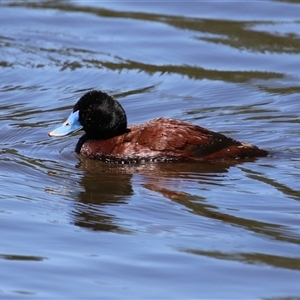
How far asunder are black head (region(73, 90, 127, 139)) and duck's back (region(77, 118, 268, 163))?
29 cm

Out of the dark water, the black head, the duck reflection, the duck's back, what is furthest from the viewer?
the black head

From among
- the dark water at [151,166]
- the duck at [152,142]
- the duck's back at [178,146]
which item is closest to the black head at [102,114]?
the duck at [152,142]

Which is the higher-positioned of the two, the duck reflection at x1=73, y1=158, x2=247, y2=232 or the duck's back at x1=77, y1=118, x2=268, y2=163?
the duck's back at x1=77, y1=118, x2=268, y2=163

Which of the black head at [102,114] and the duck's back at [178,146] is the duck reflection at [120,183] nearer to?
the duck's back at [178,146]

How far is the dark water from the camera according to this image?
6.27 meters

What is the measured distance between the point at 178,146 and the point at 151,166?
32cm

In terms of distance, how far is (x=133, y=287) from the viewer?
6043 mm

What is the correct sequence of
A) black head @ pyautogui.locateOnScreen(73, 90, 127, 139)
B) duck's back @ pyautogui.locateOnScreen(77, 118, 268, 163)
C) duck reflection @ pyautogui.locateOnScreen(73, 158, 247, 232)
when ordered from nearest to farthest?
duck reflection @ pyautogui.locateOnScreen(73, 158, 247, 232) < duck's back @ pyautogui.locateOnScreen(77, 118, 268, 163) < black head @ pyautogui.locateOnScreen(73, 90, 127, 139)

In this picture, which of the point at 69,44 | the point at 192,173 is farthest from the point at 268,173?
the point at 69,44

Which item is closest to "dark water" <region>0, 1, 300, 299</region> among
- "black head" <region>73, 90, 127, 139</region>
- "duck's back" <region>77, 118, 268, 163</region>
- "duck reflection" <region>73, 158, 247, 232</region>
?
"duck reflection" <region>73, 158, 247, 232</region>

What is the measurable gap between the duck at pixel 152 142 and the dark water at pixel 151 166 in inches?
5.2

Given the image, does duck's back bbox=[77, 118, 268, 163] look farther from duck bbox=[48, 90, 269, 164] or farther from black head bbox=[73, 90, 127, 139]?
black head bbox=[73, 90, 127, 139]

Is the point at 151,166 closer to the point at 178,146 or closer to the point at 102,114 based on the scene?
the point at 178,146

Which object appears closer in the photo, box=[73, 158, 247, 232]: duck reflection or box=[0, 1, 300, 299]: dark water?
box=[0, 1, 300, 299]: dark water
